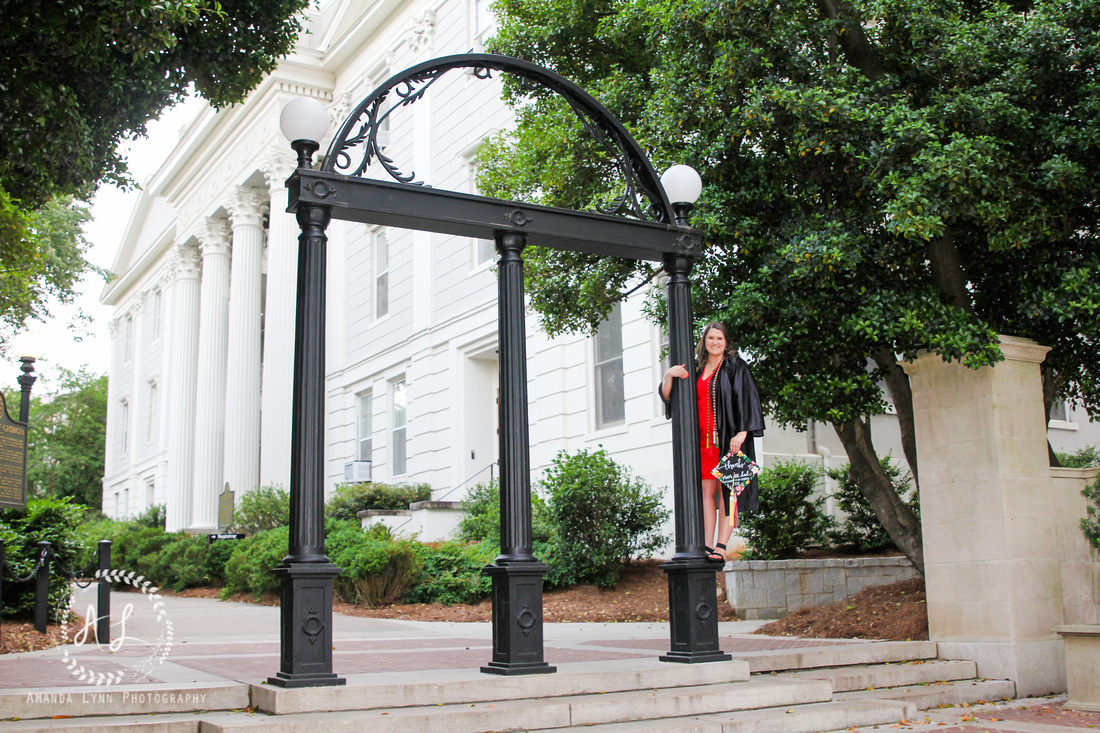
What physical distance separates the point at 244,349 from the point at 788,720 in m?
25.2

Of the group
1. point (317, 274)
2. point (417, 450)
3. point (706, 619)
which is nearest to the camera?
point (317, 274)

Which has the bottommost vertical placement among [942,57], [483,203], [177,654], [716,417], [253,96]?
[177,654]

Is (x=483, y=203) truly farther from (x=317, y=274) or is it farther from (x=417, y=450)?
(x=417, y=450)

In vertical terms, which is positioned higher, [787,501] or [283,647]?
[787,501]

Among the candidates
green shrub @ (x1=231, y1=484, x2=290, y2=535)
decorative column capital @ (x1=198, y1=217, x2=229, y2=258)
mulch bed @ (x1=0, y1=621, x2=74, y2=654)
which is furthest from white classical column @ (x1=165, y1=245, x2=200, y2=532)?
mulch bed @ (x1=0, y1=621, x2=74, y2=654)

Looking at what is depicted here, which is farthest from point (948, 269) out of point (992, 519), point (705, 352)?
point (705, 352)

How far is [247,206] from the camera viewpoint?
29.7 m

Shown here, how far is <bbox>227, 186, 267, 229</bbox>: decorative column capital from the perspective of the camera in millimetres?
29625

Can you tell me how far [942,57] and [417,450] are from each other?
1712 centimetres

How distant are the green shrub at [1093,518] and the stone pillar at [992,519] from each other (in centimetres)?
28

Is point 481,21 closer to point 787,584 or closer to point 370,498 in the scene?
point 370,498

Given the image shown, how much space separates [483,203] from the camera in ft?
22.2

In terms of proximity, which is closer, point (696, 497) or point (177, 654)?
point (696, 497)

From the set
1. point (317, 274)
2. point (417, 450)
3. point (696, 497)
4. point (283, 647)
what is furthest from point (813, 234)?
point (417, 450)
